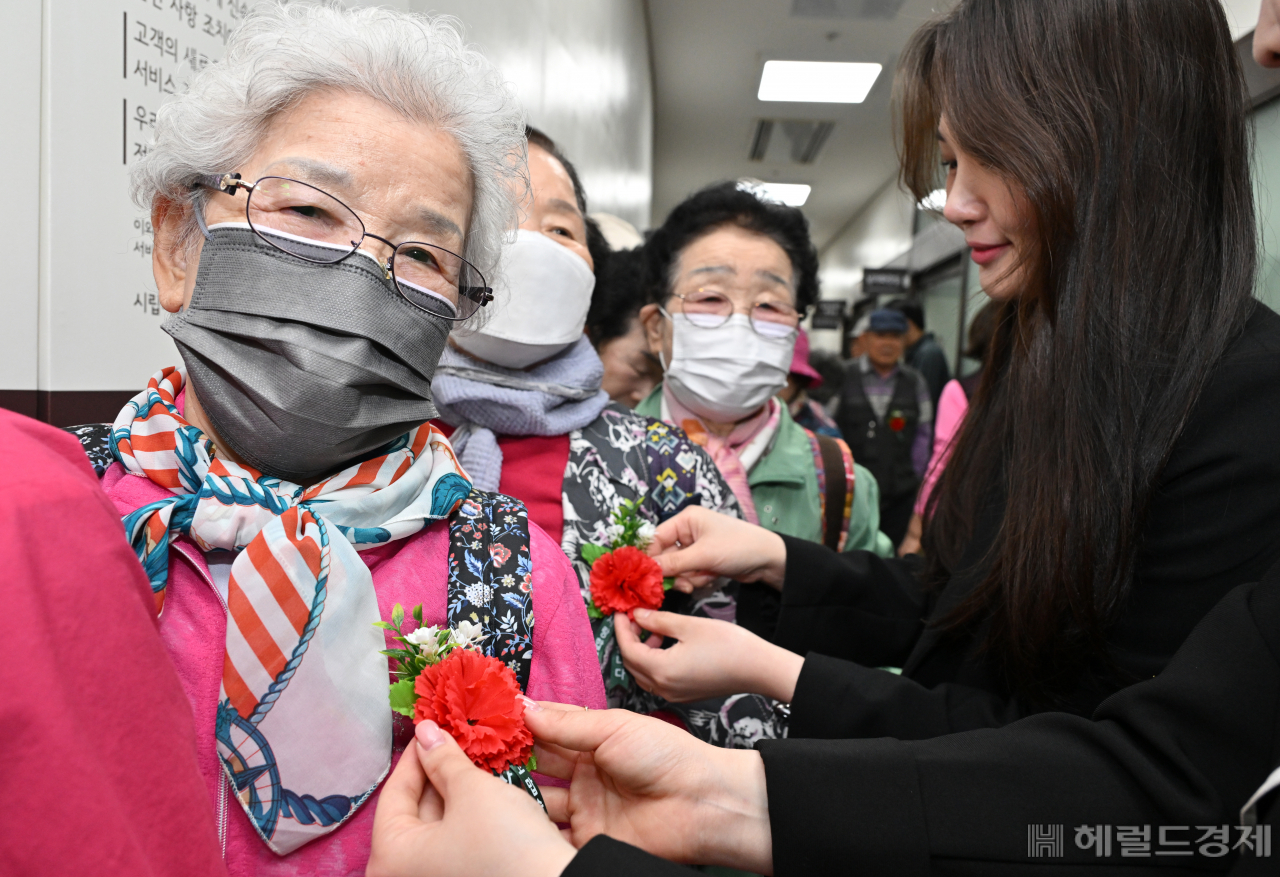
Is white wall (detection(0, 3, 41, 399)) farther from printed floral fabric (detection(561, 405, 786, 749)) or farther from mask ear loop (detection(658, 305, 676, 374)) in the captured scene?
mask ear loop (detection(658, 305, 676, 374))

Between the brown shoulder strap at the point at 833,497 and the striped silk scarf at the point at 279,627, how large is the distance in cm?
182

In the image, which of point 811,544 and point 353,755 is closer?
point 353,755

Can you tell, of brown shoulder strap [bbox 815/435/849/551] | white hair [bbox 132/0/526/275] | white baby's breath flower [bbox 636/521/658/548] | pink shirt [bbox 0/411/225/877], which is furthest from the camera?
brown shoulder strap [bbox 815/435/849/551]

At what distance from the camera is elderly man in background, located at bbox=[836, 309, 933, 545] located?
17.0 ft

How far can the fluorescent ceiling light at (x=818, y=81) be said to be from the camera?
28.9 ft

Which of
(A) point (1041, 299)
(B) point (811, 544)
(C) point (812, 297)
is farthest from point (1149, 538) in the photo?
(C) point (812, 297)

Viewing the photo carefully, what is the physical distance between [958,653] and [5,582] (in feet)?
4.98

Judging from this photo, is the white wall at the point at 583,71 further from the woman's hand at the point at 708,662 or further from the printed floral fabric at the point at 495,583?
the woman's hand at the point at 708,662

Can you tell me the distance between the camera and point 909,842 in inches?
38.0

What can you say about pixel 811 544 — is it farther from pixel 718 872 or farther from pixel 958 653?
pixel 718 872

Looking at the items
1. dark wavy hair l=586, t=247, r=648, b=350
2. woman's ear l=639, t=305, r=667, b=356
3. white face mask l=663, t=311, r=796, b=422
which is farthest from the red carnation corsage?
dark wavy hair l=586, t=247, r=648, b=350

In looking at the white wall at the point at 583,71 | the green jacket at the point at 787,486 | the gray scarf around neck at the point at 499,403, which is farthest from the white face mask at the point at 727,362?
the white wall at the point at 583,71

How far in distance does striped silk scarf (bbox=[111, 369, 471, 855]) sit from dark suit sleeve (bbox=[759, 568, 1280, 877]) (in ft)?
1.71

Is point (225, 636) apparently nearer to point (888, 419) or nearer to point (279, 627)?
point (279, 627)
